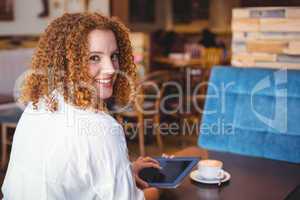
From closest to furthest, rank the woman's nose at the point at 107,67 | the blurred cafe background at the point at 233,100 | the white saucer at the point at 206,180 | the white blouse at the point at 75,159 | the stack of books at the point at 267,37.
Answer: the white blouse at the point at 75,159 → the woman's nose at the point at 107,67 → the white saucer at the point at 206,180 → the blurred cafe background at the point at 233,100 → the stack of books at the point at 267,37

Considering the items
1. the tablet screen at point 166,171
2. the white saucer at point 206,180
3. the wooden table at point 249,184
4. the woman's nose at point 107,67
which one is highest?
the woman's nose at point 107,67

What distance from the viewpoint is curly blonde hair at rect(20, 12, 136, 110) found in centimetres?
118

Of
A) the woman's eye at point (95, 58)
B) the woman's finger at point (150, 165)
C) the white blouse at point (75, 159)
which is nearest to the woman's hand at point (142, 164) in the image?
the woman's finger at point (150, 165)

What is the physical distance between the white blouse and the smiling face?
0.37ft

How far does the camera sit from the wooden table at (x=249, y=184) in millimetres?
1408

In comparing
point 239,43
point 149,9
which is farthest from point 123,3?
point 239,43

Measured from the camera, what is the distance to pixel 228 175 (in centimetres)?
158

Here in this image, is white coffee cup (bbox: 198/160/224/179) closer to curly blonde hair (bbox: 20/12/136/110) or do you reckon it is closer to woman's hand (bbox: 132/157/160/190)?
woman's hand (bbox: 132/157/160/190)

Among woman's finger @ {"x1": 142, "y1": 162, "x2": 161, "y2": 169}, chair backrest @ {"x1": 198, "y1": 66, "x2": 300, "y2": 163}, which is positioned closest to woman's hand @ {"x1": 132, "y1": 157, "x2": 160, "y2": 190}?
woman's finger @ {"x1": 142, "y1": 162, "x2": 161, "y2": 169}

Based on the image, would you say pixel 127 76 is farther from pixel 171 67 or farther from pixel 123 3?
pixel 171 67

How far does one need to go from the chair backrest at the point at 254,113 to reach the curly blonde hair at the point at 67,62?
1.03m

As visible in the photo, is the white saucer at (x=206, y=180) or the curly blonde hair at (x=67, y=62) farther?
the white saucer at (x=206, y=180)

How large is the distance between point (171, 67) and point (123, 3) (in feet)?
5.45

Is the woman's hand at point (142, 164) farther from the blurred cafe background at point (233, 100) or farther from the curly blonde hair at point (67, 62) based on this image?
the curly blonde hair at point (67, 62)
